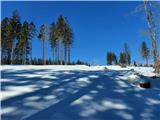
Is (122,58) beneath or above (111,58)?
beneath

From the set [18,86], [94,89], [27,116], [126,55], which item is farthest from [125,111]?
[126,55]

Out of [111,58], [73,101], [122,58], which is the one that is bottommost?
[73,101]

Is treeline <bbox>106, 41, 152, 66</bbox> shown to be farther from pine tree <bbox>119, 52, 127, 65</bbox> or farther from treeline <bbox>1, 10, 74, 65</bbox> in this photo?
treeline <bbox>1, 10, 74, 65</bbox>

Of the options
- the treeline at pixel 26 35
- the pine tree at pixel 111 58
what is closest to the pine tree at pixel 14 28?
the treeline at pixel 26 35

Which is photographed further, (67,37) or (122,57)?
(122,57)

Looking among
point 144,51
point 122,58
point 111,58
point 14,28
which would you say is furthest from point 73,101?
point 111,58

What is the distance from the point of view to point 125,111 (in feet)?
19.8

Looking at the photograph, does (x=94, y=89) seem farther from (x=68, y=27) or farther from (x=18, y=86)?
(x=68, y=27)

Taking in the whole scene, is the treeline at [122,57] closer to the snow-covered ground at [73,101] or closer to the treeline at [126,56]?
the treeline at [126,56]

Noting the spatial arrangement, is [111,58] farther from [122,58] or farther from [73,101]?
[73,101]

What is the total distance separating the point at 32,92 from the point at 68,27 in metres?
45.8

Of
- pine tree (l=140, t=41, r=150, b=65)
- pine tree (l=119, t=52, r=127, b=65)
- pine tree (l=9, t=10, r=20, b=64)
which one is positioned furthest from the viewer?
pine tree (l=119, t=52, r=127, b=65)

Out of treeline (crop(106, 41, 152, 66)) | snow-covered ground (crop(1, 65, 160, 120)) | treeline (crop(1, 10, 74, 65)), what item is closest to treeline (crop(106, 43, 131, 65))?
treeline (crop(106, 41, 152, 66))

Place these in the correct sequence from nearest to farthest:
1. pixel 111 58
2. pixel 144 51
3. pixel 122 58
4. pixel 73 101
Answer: pixel 73 101 < pixel 144 51 < pixel 122 58 < pixel 111 58
